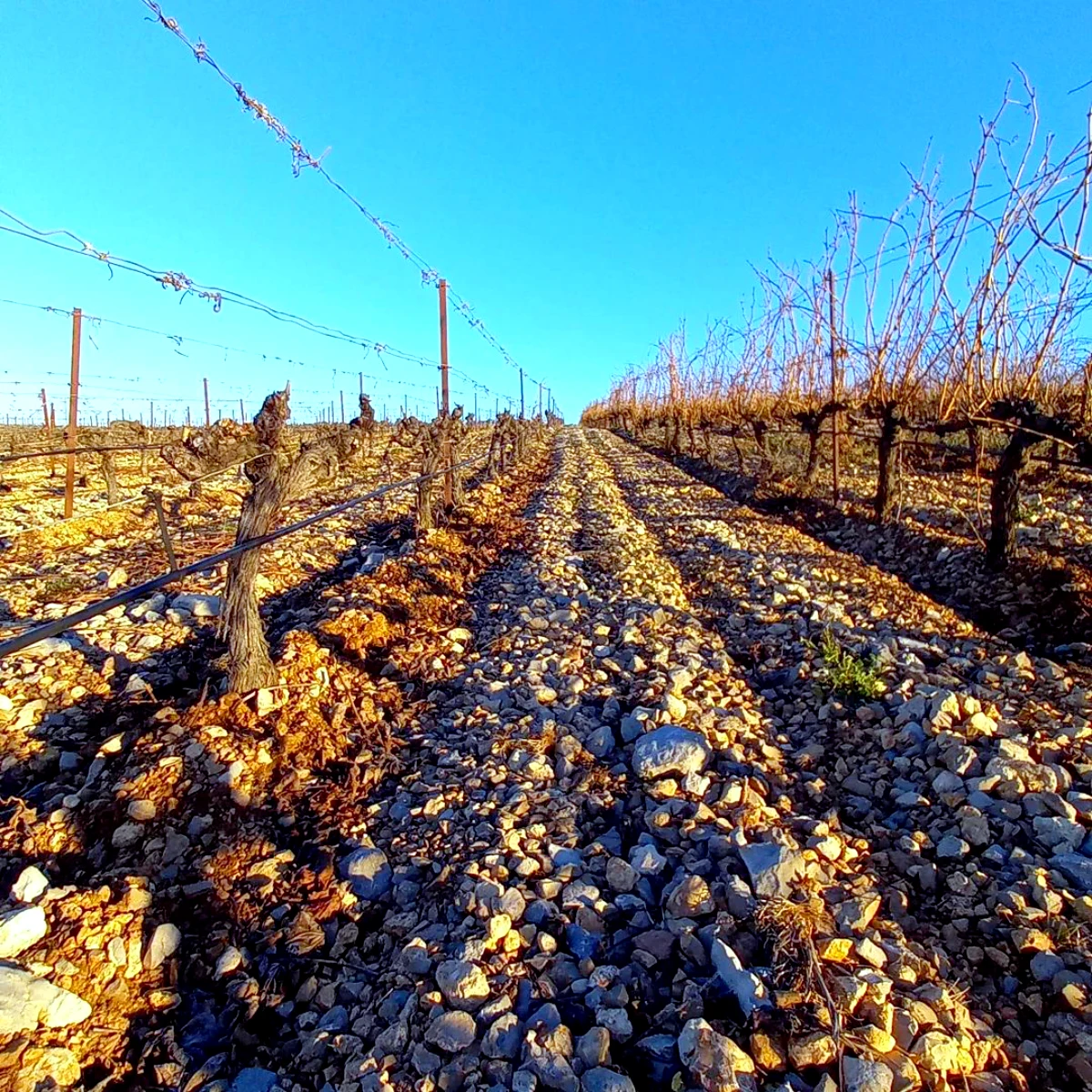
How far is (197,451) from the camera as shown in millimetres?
5559

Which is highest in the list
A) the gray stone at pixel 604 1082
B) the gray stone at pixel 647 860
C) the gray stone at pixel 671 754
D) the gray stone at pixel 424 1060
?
the gray stone at pixel 671 754

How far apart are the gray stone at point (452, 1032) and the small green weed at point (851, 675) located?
3.35 m

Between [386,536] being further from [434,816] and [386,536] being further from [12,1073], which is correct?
[12,1073]

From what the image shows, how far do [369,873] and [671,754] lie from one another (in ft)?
5.48

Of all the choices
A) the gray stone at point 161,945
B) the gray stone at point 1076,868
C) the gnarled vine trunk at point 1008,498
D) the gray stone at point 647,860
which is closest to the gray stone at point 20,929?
the gray stone at point 161,945

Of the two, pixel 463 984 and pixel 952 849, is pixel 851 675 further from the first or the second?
pixel 463 984

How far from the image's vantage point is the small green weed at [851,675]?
4.47 metres

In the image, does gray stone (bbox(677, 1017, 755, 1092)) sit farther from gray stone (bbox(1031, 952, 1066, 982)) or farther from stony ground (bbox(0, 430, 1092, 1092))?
gray stone (bbox(1031, 952, 1066, 982))

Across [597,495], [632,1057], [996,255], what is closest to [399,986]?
[632,1057]

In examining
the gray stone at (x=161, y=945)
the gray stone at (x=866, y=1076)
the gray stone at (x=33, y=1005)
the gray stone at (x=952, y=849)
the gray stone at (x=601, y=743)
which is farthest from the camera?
the gray stone at (x=601, y=743)

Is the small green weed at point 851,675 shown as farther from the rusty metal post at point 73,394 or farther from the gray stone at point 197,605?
the rusty metal post at point 73,394

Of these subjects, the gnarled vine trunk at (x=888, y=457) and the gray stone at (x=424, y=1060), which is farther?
the gnarled vine trunk at (x=888, y=457)

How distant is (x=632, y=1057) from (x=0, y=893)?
2829 mm

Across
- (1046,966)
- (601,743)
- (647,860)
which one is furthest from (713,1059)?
(601,743)
